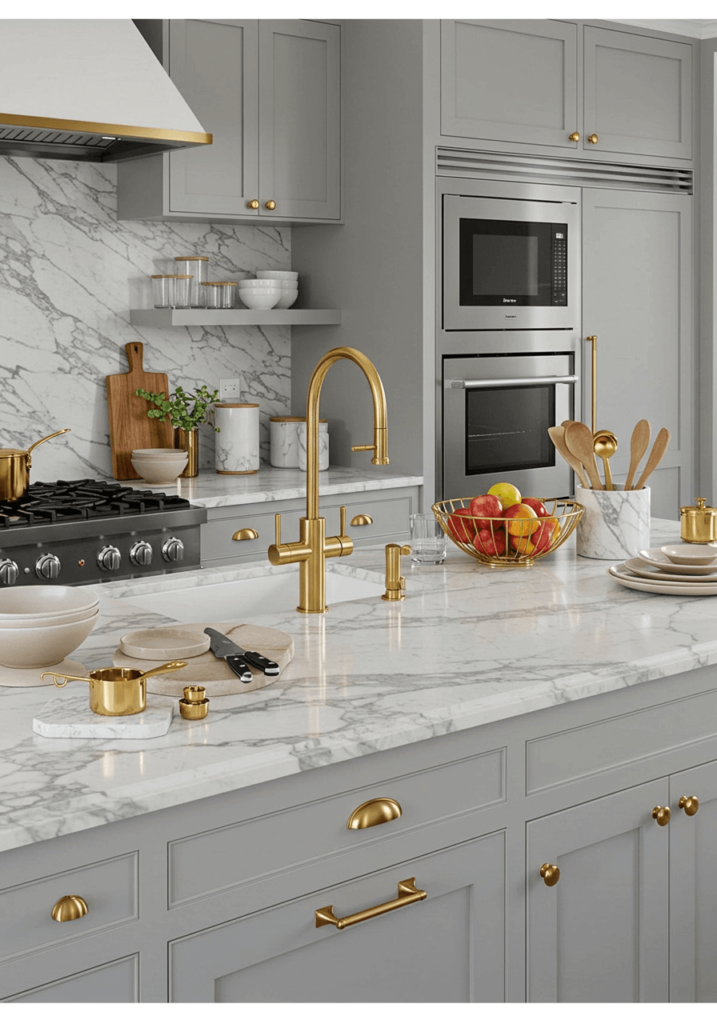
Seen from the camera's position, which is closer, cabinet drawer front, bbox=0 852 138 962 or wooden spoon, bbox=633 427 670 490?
cabinet drawer front, bbox=0 852 138 962

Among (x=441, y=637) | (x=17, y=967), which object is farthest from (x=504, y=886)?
(x=17, y=967)

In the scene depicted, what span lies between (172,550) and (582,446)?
1.47m

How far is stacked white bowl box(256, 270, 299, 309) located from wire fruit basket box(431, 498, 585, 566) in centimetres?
209

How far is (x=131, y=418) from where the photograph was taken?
4.20 meters

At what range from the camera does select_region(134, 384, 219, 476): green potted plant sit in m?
4.12

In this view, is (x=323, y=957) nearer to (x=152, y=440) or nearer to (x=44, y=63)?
(x=44, y=63)

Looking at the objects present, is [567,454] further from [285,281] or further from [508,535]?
[285,281]

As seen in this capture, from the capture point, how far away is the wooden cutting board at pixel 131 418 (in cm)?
416

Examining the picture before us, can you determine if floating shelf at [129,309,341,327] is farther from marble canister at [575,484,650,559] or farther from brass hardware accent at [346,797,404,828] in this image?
brass hardware accent at [346,797,404,828]

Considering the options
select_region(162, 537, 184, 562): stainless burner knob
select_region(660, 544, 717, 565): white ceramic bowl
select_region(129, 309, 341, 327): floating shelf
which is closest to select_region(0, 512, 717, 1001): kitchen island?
select_region(660, 544, 717, 565): white ceramic bowl

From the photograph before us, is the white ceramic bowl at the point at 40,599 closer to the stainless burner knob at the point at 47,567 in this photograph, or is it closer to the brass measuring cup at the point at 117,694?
the brass measuring cup at the point at 117,694

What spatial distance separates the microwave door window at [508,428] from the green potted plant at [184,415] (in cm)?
95

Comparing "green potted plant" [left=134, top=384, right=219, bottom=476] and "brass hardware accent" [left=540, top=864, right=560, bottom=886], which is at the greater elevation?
"green potted plant" [left=134, top=384, right=219, bottom=476]

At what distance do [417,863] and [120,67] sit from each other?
2.65 m
